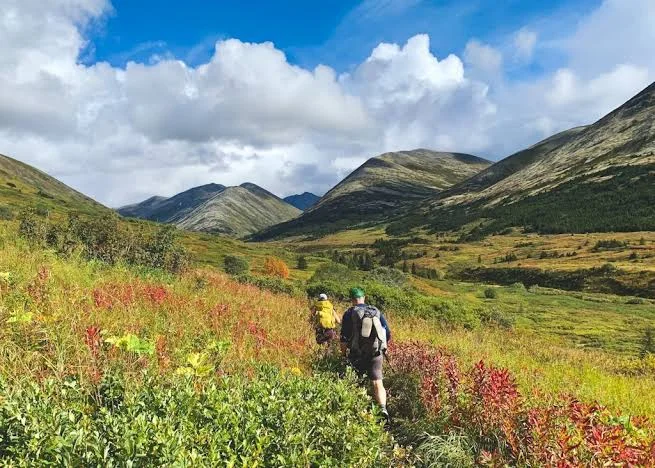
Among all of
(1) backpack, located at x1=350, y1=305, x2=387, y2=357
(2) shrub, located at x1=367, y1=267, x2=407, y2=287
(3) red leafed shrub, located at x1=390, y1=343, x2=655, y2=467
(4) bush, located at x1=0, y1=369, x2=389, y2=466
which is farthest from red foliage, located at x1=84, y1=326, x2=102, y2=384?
(2) shrub, located at x1=367, y1=267, x2=407, y2=287

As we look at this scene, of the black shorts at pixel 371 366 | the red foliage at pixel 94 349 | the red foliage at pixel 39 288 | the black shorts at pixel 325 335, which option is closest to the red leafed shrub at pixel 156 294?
the red foliage at pixel 39 288

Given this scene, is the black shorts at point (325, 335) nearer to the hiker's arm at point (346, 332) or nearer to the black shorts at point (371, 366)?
the hiker's arm at point (346, 332)

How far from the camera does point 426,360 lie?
709cm

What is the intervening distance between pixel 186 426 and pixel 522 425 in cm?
336

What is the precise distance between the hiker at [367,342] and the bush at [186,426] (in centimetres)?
220

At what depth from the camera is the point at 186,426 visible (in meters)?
3.69

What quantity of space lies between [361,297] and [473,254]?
127795mm

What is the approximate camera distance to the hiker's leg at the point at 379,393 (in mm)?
6953

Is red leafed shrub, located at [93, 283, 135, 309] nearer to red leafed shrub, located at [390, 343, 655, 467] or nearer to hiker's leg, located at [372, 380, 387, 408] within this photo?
hiker's leg, located at [372, 380, 387, 408]

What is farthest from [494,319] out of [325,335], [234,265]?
[234,265]

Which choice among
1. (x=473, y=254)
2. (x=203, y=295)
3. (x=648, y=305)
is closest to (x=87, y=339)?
(x=203, y=295)

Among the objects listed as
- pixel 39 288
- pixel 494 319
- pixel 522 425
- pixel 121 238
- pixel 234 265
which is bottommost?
pixel 494 319

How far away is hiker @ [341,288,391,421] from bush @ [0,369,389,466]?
220 centimetres

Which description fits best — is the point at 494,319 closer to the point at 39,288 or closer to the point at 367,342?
the point at 367,342
